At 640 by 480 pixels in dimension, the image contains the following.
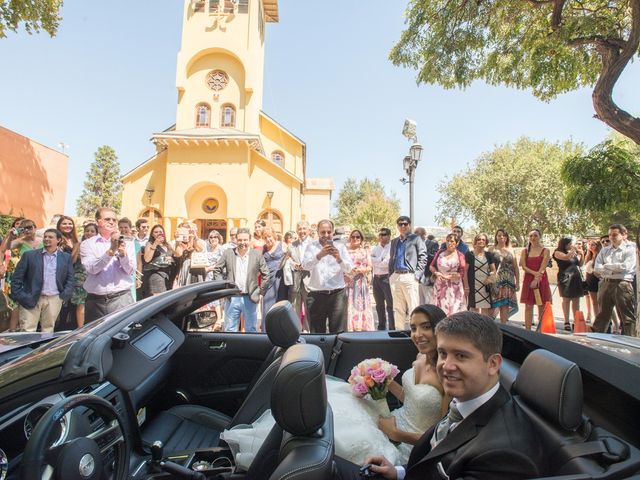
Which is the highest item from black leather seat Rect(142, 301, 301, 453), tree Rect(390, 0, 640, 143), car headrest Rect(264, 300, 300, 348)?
tree Rect(390, 0, 640, 143)

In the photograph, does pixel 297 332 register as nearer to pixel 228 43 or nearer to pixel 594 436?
pixel 594 436

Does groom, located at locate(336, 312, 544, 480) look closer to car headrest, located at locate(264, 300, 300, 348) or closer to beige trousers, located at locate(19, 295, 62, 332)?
car headrest, located at locate(264, 300, 300, 348)

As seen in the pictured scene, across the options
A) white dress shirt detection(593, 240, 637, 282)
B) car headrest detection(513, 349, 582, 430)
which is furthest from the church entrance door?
car headrest detection(513, 349, 582, 430)

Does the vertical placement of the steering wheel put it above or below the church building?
below

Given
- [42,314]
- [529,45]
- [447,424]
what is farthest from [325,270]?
[529,45]

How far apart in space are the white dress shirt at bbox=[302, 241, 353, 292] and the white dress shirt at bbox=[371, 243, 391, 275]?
72.9 inches

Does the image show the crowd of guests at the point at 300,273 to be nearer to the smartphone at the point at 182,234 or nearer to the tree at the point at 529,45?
the smartphone at the point at 182,234

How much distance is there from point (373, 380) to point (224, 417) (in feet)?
3.59

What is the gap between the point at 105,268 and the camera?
193 inches

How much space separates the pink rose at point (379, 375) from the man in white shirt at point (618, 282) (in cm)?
610

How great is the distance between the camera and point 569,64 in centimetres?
825

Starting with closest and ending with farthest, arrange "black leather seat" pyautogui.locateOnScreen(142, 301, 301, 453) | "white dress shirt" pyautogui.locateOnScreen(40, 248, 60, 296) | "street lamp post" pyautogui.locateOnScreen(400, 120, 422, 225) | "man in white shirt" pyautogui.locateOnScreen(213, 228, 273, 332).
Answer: "black leather seat" pyautogui.locateOnScreen(142, 301, 301, 453)
"white dress shirt" pyautogui.locateOnScreen(40, 248, 60, 296)
"man in white shirt" pyautogui.locateOnScreen(213, 228, 273, 332)
"street lamp post" pyautogui.locateOnScreen(400, 120, 422, 225)

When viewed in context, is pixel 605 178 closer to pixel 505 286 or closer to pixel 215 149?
pixel 505 286

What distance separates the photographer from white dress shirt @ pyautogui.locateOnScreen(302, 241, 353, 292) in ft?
19.9
